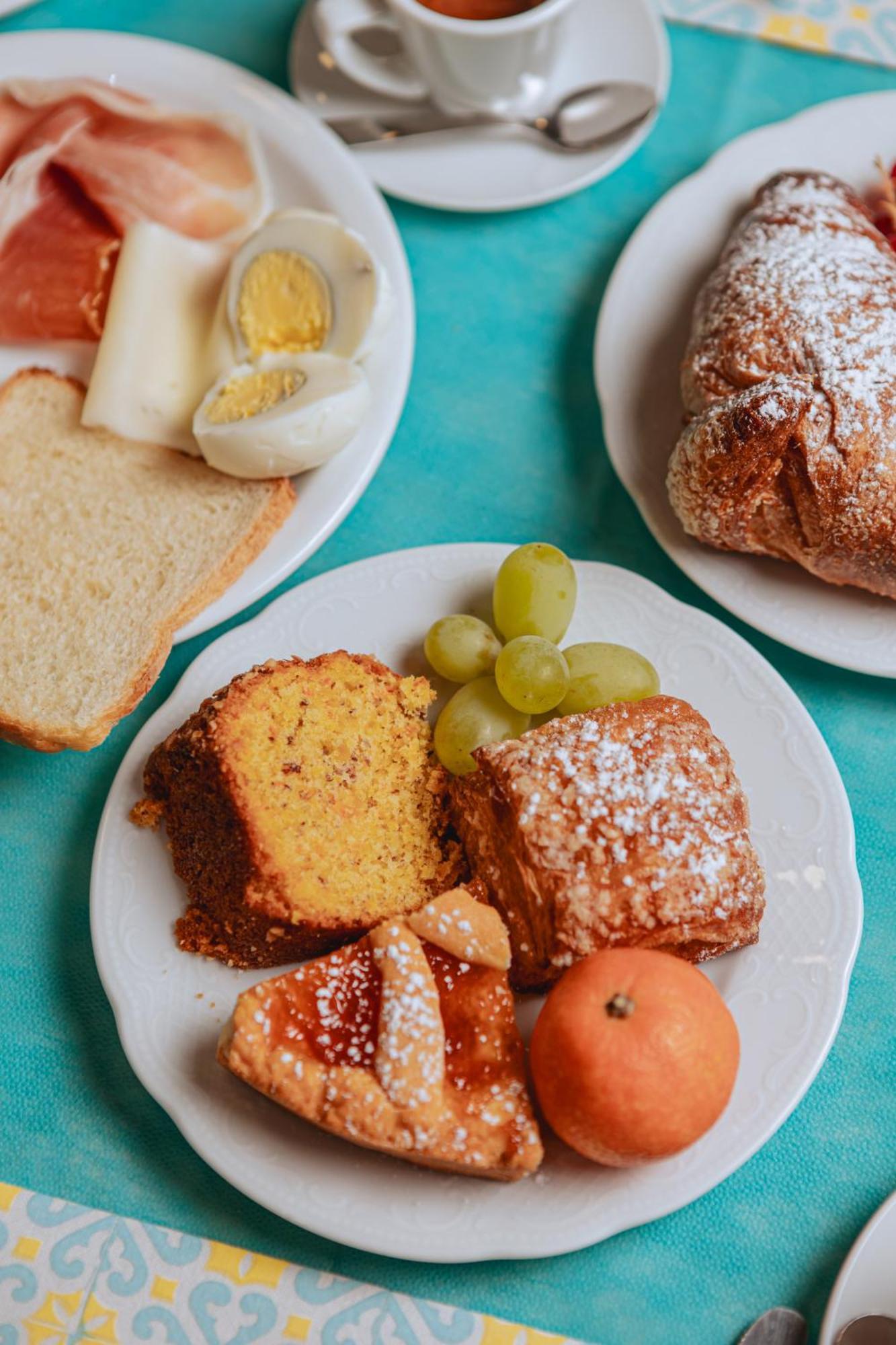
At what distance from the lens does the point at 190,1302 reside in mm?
1562

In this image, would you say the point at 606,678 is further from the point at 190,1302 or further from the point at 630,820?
the point at 190,1302

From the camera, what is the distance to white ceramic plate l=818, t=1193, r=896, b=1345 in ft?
4.79

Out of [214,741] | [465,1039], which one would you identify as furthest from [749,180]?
[465,1039]

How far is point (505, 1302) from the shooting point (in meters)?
1.57

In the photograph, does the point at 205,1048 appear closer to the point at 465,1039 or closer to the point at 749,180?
the point at 465,1039

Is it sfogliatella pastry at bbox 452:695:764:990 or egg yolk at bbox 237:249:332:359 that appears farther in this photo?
egg yolk at bbox 237:249:332:359

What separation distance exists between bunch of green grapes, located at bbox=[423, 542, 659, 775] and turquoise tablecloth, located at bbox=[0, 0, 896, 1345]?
28cm

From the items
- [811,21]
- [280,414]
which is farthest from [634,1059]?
[811,21]

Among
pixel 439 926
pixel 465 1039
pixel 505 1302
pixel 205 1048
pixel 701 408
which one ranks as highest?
pixel 701 408

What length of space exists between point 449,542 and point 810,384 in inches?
26.3

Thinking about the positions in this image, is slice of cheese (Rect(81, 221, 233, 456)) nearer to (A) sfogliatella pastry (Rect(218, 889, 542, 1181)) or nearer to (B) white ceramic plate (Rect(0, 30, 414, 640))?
(B) white ceramic plate (Rect(0, 30, 414, 640))

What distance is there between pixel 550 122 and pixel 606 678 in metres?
1.20

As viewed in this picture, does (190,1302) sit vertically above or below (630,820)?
below

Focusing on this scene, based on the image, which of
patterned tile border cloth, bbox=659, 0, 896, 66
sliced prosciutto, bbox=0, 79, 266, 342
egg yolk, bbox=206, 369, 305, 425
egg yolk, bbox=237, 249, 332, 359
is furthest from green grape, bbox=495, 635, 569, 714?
patterned tile border cloth, bbox=659, 0, 896, 66
